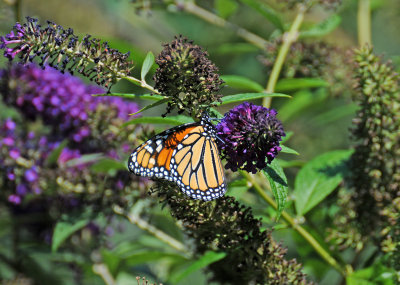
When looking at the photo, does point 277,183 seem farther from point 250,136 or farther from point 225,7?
point 225,7

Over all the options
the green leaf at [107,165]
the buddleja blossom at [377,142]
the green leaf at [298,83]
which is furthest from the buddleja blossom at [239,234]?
the green leaf at [298,83]

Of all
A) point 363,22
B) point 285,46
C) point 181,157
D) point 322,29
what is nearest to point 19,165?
point 181,157

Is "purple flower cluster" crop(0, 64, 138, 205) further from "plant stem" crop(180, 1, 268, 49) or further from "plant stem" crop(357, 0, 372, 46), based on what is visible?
"plant stem" crop(357, 0, 372, 46)

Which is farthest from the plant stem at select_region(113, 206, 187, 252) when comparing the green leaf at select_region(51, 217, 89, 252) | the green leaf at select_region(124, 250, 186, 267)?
the green leaf at select_region(51, 217, 89, 252)

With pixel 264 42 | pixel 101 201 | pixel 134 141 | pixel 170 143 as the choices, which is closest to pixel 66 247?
pixel 101 201

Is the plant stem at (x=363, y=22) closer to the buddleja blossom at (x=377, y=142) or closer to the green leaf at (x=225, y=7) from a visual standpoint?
the green leaf at (x=225, y=7)

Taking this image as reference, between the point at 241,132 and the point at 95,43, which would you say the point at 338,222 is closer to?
the point at 241,132
